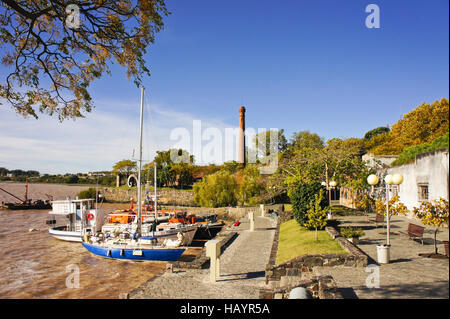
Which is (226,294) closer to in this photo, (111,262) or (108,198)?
(111,262)

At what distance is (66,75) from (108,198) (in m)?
70.1

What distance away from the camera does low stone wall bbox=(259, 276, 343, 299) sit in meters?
6.27

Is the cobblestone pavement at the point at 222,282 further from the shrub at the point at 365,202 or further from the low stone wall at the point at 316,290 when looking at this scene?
the shrub at the point at 365,202

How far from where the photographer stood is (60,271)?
58.9 feet

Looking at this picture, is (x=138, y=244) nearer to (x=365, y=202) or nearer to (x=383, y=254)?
(x=365, y=202)

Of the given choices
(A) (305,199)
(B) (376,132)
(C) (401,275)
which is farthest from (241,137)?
(C) (401,275)

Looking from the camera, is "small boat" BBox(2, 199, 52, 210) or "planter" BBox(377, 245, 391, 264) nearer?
"planter" BBox(377, 245, 391, 264)

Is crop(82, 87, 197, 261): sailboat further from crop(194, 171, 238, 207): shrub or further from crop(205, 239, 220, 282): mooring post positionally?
crop(194, 171, 238, 207): shrub

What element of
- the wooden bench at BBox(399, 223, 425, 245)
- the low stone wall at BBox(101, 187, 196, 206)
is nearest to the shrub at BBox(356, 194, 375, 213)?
the wooden bench at BBox(399, 223, 425, 245)

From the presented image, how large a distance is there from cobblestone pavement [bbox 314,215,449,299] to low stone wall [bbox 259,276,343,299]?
1.18 feet

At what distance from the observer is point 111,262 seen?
1939 cm

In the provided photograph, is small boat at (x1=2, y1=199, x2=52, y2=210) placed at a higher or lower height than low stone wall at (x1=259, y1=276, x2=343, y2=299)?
lower

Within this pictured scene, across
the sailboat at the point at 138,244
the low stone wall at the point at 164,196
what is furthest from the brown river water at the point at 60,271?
the low stone wall at the point at 164,196

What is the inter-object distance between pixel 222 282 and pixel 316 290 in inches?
141
